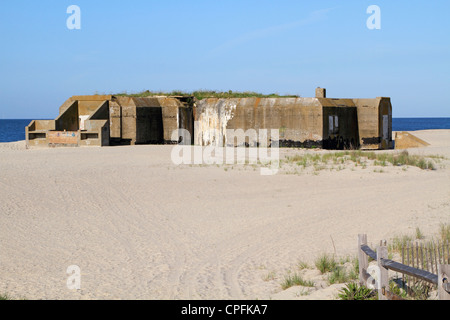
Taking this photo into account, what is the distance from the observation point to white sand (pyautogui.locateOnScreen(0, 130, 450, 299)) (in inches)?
260

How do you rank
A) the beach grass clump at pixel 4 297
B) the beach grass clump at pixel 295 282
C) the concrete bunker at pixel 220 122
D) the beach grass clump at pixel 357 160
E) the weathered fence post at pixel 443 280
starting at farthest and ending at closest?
1. the concrete bunker at pixel 220 122
2. the beach grass clump at pixel 357 160
3. the beach grass clump at pixel 295 282
4. the beach grass clump at pixel 4 297
5. the weathered fence post at pixel 443 280

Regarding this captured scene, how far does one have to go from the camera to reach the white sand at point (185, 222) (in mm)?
6605

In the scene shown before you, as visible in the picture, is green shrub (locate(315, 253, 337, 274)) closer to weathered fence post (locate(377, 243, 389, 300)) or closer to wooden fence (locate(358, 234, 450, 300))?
wooden fence (locate(358, 234, 450, 300))

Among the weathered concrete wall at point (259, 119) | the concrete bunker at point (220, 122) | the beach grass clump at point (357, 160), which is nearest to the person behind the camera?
the beach grass clump at point (357, 160)

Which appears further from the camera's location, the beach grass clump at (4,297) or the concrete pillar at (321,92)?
the concrete pillar at (321,92)

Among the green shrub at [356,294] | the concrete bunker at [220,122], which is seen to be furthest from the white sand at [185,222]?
the concrete bunker at [220,122]

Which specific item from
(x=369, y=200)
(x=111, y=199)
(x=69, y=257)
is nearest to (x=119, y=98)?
(x=111, y=199)

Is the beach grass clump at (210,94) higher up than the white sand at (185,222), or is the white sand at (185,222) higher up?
the beach grass clump at (210,94)

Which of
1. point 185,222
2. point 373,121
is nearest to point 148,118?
point 373,121

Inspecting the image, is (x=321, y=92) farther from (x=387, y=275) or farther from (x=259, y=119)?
(x=387, y=275)

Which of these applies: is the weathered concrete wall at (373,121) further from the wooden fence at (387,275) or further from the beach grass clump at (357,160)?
the wooden fence at (387,275)

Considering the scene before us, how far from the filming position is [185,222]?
32.6ft

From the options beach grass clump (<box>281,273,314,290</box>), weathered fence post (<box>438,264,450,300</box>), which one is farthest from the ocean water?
weathered fence post (<box>438,264,450,300</box>)
